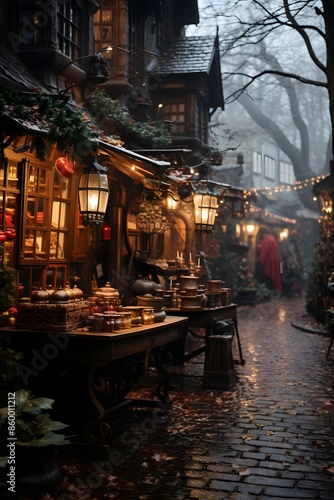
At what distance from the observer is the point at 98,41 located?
54.0 ft

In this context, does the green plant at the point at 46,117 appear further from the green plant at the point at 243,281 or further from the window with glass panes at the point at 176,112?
the green plant at the point at 243,281

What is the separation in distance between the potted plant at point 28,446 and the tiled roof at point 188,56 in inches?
606

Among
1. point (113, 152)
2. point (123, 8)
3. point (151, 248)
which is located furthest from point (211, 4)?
point (113, 152)

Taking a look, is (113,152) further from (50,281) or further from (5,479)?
(5,479)

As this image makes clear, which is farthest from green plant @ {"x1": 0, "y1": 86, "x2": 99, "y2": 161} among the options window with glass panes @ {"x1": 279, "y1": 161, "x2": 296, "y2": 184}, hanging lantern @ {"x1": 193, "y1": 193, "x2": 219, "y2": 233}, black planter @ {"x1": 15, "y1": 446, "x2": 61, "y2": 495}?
window with glass panes @ {"x1": 279, "y1": 161, "x2": 296, "y2": 184}

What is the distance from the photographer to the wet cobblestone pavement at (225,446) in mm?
6129

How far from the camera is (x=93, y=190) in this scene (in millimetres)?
9422

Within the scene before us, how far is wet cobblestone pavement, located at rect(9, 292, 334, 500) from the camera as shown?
20.1 feet

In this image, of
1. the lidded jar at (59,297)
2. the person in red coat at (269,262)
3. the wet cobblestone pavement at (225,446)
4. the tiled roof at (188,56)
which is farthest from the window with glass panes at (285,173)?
the lidded jar at (59,297)

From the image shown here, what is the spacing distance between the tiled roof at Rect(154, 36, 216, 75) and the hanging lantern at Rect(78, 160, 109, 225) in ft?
36.3

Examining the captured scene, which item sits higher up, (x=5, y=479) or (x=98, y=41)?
(x=98, y=41)

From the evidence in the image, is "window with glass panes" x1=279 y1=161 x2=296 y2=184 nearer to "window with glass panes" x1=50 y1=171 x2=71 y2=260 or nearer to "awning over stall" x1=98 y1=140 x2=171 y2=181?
"awning over stall" x1=98 y1=140 x2=171 y2=181

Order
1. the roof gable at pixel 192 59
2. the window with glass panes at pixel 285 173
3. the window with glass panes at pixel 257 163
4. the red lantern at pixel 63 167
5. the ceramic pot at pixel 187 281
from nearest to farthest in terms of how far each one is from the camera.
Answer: the red lantern at pixel 63 167, the ceramic pot at pixel 187 281, the roof gable at pixel 192 59, the window with glass panes at pixel 257 163, the window with glass panes at pixel 285 173

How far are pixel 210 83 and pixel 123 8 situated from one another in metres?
7.14
